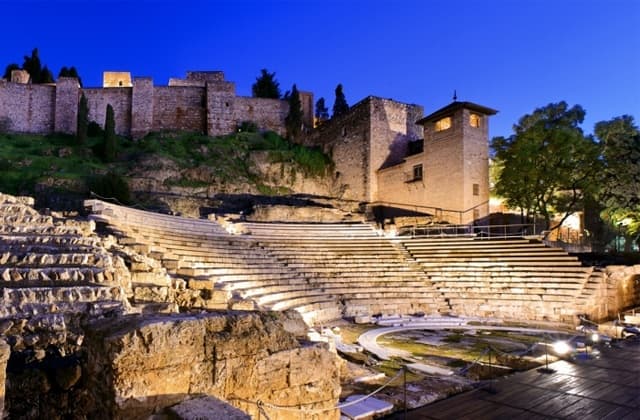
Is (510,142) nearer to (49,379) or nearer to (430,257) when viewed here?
(430,257)

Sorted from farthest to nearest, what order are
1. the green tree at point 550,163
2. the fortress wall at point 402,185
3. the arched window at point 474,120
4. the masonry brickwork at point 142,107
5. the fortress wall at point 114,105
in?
the fortress wall at point 114,105 < the masonry brickwork at point 142,107 < the fortress wall at point 402,185 < the arched window at point 474,120 < the green tree at point 550,163

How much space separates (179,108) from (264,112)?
8033 millimetres

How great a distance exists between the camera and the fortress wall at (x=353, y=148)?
3084 cm

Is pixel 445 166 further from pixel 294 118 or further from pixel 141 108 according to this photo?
pixel 141 108

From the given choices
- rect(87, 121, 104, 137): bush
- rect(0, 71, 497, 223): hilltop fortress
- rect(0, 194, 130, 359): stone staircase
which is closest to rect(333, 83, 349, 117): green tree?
rect(0, 71, 497, 223): hilltop fortress

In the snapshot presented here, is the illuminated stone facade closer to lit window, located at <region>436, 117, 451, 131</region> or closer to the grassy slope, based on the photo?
lit window, located at <region>436, 117, 451, 131</region>

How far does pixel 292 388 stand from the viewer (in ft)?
12.0

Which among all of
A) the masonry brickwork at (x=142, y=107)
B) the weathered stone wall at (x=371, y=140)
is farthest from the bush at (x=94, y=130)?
the weathered stone wall at (x=371, y=140)

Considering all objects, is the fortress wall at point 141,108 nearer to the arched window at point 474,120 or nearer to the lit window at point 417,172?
the lit window at point 417,172

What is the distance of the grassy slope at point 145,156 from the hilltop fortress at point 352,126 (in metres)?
2.66

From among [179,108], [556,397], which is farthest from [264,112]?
[556,397]

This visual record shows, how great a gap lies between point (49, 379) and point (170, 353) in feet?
4.05

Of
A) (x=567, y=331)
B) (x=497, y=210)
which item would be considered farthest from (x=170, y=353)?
(x=497, y=210)

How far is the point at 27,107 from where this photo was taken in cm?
3594
